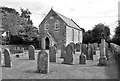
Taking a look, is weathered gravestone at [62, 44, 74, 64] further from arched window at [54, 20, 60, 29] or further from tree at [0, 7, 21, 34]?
tree at [0, 7, 21, 34]

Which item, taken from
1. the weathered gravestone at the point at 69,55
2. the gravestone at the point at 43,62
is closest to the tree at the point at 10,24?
the weathered gravestone at the point at 69,55

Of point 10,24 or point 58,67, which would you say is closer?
point 58,67

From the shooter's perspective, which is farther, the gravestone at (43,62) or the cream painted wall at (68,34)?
the cream painted wall at (68,34)

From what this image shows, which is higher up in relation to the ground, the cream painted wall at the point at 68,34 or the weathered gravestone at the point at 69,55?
the cream painted wall at the point at 68,34

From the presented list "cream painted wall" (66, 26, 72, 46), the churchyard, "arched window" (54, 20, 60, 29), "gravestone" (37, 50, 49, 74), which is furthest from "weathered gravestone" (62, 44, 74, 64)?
"arched window" (54, 20, 60, 29)

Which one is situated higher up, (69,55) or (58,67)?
(69,55)

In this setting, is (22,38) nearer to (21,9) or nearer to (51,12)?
(51,12)

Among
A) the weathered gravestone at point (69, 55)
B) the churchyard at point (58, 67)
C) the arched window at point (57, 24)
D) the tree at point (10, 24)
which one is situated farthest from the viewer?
the arched window at point (57, 24)

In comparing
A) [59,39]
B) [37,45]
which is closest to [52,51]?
[59,39]

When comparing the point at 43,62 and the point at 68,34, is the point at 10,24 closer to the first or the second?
the point at 68,34

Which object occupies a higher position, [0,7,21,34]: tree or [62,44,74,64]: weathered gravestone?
[0,7,21,34]: tree

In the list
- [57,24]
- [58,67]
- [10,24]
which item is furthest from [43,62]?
[10,24]

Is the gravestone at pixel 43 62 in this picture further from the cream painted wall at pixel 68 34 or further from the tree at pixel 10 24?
the tree at pixel 10 24

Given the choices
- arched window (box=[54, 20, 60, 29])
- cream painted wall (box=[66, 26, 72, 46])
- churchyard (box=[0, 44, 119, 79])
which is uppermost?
arched window (box=[54, 20, 60, 29])
